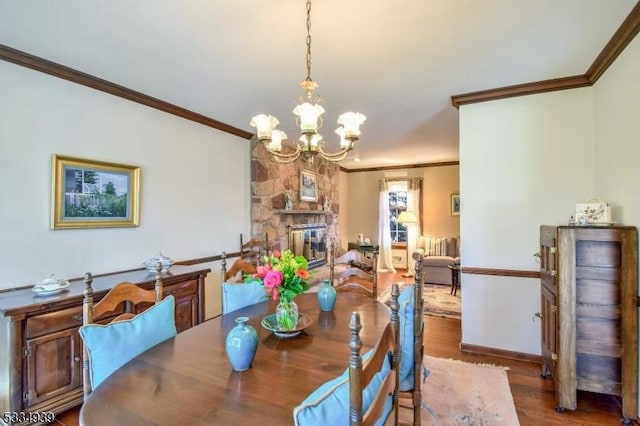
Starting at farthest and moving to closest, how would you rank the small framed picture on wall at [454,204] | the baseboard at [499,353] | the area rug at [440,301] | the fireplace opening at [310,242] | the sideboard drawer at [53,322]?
the small framed picture on wall at [454,204] → the fireplace opening at [310,242] → the area rug at [440,301] → the baseboard at [499,353] → the sideboard drawer at [53,322]

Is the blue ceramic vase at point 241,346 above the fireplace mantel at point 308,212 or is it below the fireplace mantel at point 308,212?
below

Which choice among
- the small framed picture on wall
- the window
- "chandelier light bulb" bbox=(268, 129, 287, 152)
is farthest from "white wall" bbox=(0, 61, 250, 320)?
the small framed picture on wall

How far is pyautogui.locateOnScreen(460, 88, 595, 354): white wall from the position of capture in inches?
114

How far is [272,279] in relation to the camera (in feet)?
5.02

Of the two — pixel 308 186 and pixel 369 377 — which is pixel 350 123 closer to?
pixel 369 377

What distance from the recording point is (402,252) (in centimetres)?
791

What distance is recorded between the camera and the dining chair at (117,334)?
1.27 metres

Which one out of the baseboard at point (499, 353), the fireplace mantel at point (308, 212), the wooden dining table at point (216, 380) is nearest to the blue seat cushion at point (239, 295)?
the wooden dining table at point (216, 380)

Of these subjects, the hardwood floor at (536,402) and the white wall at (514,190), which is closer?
the hardwood floor at (536,402)

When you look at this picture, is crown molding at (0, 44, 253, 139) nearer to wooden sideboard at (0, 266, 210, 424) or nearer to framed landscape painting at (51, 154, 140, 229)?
framed landscape painting at (51, 154, 140, 229)

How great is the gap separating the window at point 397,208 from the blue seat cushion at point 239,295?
6111 mm

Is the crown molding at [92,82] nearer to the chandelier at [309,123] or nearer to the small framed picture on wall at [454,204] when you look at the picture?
the chandelier at [309,123]

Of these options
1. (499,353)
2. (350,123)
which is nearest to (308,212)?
(499,353)

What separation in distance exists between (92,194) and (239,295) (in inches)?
66.3
